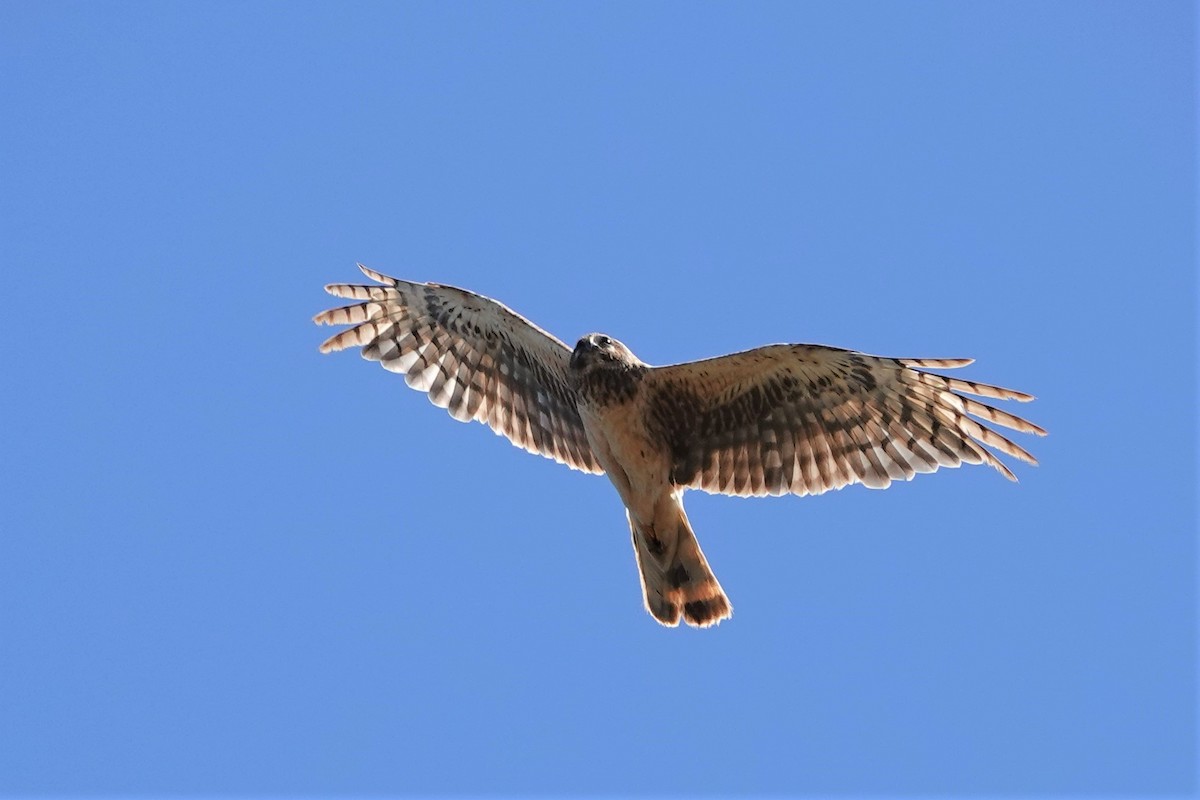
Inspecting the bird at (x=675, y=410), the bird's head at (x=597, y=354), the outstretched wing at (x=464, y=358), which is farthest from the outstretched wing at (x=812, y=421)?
the outstretched wing at (x=464, y=358)

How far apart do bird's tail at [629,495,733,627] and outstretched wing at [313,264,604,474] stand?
76 centimetres

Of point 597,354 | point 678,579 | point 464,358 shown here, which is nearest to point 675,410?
point 597,354

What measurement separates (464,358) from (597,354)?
5.02ft

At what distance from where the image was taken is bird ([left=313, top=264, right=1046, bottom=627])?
9625 millimetres

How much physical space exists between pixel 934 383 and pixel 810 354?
80 cm

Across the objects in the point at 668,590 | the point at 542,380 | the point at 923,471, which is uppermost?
the point at 542,380

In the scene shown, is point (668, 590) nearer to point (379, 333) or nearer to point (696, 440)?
point (696, 440)

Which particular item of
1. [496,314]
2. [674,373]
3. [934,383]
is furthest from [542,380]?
[934,383]

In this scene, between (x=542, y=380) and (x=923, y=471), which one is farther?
(x=542, y=380)

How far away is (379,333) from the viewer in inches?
422

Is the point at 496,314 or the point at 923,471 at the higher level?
the point at 496,314

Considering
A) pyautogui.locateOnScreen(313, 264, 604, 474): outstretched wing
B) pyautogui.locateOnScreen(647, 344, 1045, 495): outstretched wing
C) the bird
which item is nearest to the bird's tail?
the bird

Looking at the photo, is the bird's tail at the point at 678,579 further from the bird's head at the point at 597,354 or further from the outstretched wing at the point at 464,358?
the bird's head at the point at 597,354

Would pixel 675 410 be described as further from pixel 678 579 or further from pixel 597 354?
pixel 678 579
